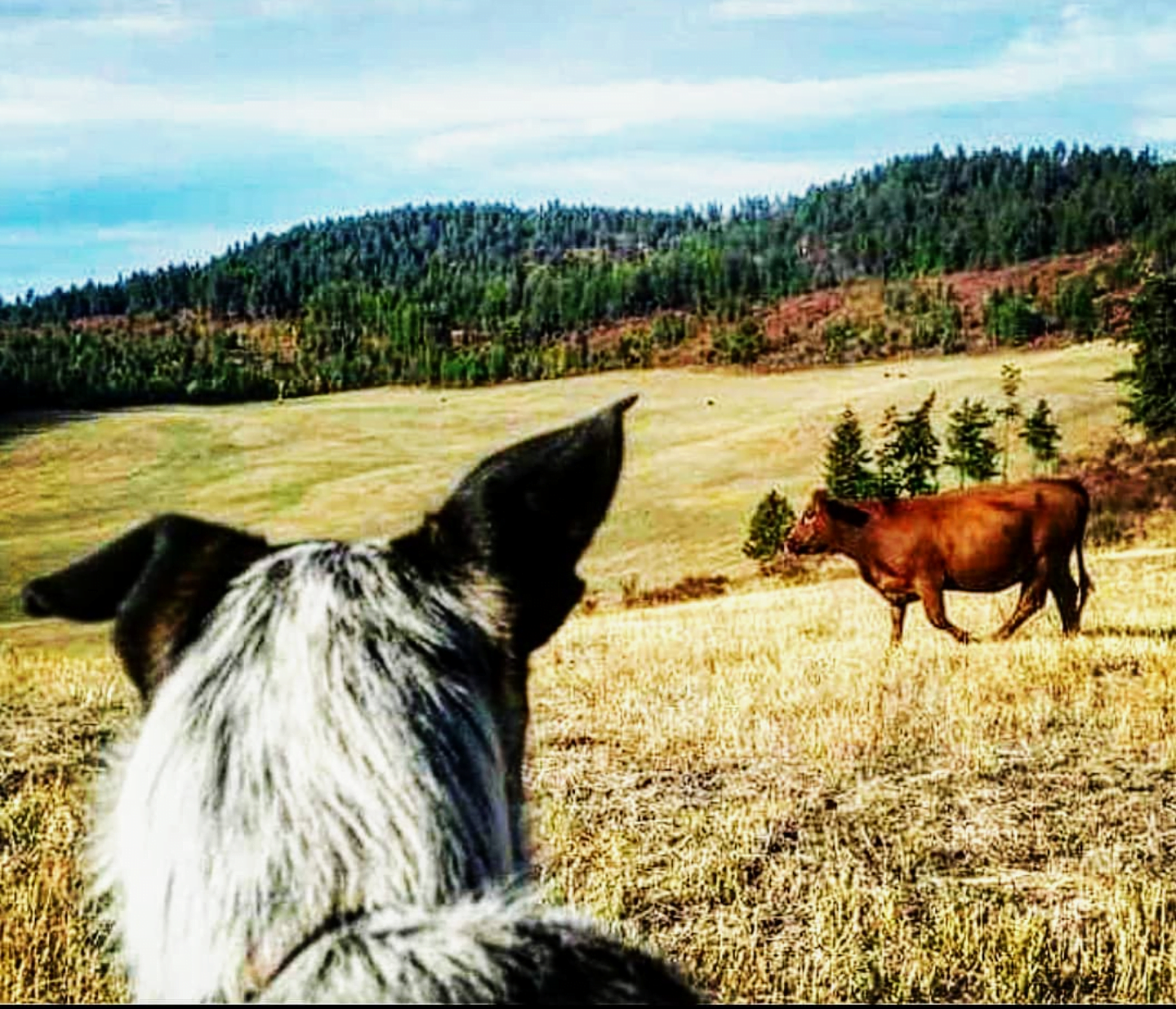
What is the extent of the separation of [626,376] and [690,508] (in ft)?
310

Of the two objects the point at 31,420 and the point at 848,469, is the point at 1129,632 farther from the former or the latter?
the point at 31,420

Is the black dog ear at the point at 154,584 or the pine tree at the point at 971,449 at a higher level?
the black dog ear at the point at 154,584

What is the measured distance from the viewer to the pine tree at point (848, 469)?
270ft

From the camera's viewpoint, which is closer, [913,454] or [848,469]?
[848,469]

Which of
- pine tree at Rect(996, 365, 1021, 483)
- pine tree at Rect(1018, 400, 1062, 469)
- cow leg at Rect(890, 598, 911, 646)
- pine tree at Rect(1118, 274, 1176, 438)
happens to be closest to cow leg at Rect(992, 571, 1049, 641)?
cow leg at Rect(890, 598, 911, 646)

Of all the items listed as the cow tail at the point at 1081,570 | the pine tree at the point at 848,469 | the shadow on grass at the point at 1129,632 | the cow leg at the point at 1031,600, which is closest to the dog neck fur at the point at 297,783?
the shadow on grass at the point at 1129,632

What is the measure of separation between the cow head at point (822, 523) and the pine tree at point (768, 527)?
48212mm

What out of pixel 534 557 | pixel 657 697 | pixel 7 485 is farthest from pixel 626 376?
pixel 534 557

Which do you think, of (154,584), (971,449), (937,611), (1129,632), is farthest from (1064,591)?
(971,449)

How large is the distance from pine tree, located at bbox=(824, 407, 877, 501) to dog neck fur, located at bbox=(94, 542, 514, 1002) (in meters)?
78.9

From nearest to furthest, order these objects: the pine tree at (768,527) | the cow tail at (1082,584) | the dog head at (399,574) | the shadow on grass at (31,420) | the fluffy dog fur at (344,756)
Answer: the fluffy dog fur at (344,756), the dog head at (399,574), the cow tail at (1082,584), the pine tree at (768,527), the shadow on grass at (31,420)

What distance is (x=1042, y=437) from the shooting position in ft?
312

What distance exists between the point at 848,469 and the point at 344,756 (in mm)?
82148

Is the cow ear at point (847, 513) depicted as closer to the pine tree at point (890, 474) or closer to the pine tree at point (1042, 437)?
the pine tree at point (890, 474)
